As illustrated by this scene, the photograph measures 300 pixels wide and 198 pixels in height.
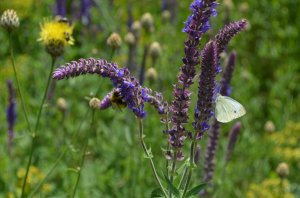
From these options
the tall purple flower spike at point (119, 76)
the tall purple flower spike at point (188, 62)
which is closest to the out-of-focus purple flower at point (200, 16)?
the tall purple flower spike at point (188, 62)

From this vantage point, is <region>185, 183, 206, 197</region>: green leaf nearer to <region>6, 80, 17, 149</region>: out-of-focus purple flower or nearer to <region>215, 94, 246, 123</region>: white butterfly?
<region>215, 94, 246, 123</region>: white butterfly

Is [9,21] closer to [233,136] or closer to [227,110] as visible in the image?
[227,110]

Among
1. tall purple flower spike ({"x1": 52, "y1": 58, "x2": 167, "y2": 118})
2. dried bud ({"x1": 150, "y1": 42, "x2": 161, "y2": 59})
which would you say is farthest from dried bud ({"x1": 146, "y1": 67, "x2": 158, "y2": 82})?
tall purple flower spike ({"x1": 52, "y1": 58, "x2": 167, "y2": 118})

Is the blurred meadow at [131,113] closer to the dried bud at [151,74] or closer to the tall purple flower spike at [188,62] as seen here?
the dried bud at [151,74]

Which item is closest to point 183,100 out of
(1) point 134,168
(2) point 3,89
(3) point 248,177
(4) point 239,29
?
(4) point 239,29

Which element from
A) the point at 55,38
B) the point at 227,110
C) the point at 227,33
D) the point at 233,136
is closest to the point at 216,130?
the point at 233,136

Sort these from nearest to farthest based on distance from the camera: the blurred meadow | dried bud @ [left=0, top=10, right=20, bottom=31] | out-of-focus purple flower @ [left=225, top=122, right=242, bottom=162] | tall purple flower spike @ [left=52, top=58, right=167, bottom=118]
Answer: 1. tall purple flower spike @ [left=52, top=58, right=167, bottom=118]
2. dried bud @ [left=0, top=10, right=20, bottom=31]
3. out-of-focus purple flower @ [left=225, top=122, right=242, bottom=162]
4. the blurred meadow
